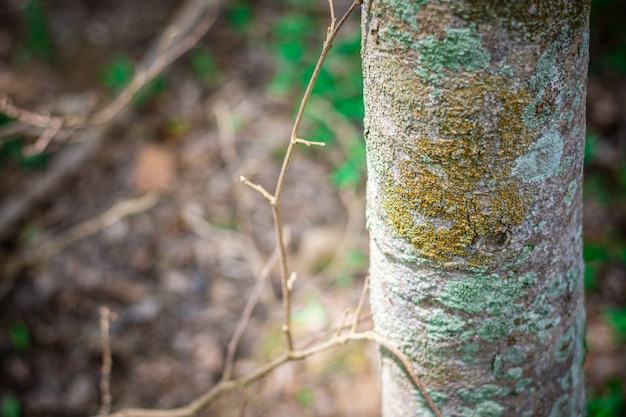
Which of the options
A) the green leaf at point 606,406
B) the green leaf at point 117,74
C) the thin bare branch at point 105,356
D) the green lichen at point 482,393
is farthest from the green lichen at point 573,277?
the green leaf at point 117,74

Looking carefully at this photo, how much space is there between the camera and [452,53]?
2.29ft

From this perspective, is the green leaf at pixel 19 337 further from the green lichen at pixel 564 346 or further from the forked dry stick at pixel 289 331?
the green lichen at pixel 564 346

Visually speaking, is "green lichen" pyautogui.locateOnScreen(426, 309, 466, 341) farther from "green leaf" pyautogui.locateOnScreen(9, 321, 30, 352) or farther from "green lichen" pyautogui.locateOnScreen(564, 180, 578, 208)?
"green leaf" pyautogui.locateOnScreen(9, 321, 30, 352)

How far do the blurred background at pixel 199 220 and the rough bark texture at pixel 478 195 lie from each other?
3.32 feet

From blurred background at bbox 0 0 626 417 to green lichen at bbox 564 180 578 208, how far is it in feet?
3.84

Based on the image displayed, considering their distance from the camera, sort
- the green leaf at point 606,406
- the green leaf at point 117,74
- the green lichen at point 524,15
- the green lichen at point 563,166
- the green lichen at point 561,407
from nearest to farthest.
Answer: the green lichen at point 524,15 → the green lichen at point 563,166 → the green lichen at point 561,407 → the green leaf at point 606,406 → the green leaf at point 117,74

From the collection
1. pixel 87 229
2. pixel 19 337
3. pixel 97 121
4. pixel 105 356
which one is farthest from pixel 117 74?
pixel 105 356

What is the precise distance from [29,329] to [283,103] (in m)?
2.13

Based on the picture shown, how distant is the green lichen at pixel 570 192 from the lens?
2.74ft

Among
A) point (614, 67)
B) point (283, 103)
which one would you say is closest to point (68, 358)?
point (283, 103)

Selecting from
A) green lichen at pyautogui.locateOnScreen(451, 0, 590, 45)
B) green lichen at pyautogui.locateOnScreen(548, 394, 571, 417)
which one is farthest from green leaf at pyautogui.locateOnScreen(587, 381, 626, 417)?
green lichen at pyautogui.locateOnScreen(451, 0, 590, 45)

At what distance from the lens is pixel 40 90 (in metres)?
3.72

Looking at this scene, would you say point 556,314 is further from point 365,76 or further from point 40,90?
point 40,90

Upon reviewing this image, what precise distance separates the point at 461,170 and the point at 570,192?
0.23 metres
